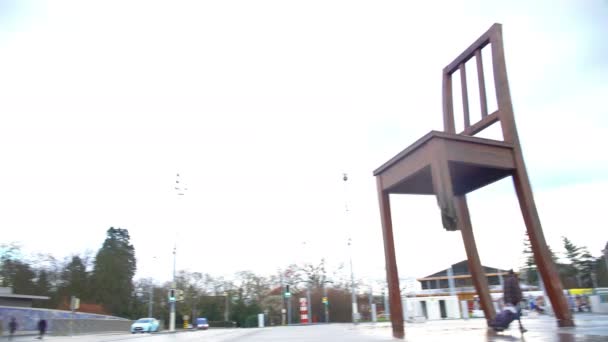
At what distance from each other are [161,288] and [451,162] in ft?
208

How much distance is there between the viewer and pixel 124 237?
67750mm

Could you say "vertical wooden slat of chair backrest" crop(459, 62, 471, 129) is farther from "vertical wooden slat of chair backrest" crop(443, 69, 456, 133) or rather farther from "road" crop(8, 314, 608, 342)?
"road" crop(8, 314, 608, 342)

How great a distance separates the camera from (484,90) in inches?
399

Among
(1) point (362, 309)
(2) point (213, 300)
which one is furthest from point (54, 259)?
(1) point (362, 309)

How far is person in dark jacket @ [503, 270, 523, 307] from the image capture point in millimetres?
8695

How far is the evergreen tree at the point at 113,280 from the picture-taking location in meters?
57.3

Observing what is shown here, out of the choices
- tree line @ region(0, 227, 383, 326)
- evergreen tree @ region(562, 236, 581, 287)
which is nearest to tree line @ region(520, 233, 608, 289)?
evergreen tree @ region(562, 236, 581, 287)

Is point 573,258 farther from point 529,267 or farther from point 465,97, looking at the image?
point 465,97

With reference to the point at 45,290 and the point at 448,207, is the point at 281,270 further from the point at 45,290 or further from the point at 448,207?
the point at 448,207

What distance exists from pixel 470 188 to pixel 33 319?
34.7 meters

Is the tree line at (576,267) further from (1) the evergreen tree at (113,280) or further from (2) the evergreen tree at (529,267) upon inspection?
(1) the evergreen tree at (113,280)

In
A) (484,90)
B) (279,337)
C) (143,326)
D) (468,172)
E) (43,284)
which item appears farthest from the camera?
(43,284)

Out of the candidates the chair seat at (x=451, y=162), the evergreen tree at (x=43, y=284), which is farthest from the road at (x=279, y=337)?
the evergreen tree at (x=43, y=284)

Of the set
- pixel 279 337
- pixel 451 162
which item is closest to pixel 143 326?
pixel 279 337
